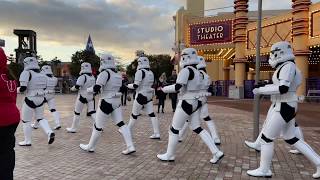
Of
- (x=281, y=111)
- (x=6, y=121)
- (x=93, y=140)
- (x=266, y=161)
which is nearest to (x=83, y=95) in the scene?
(x=93, y=140)

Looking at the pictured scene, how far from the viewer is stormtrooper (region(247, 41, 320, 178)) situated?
6.41 meters

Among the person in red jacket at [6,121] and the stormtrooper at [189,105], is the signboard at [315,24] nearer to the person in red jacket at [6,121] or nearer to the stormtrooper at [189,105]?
the stormtrooper at [189,105]

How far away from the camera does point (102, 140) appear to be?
10078mm

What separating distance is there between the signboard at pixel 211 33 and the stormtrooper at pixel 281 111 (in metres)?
26.4

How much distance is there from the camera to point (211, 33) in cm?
3416

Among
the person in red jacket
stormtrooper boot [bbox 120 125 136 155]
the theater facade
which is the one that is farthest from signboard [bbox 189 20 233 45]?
the person in red jacket

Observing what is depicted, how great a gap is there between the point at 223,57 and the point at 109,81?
101ft

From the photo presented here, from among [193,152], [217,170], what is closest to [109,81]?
[193,152]

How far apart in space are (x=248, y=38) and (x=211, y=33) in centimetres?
429

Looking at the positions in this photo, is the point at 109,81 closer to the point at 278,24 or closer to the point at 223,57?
the point at 278,24

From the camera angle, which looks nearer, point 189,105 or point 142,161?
point 189,105

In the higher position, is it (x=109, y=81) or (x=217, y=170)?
(x=109, y=81)

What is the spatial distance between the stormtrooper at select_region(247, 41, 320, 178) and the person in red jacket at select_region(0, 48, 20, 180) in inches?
142

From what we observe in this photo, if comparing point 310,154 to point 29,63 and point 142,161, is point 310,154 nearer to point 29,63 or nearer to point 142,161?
point 142,161
